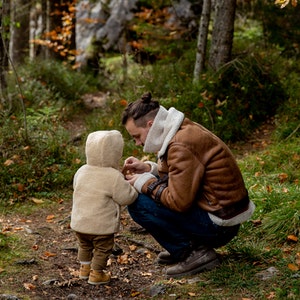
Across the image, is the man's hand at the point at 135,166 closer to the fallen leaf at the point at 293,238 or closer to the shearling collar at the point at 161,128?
the shearling collar at the point at 161,128

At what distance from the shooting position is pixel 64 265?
4605mm

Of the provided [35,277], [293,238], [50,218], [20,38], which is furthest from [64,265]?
[20,38]

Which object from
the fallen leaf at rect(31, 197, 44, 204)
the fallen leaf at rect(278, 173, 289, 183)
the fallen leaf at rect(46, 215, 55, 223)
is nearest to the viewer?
the fallen leaf at rect(46, 215, 55, 223)

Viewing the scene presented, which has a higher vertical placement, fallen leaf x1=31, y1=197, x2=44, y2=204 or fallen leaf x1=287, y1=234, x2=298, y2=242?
fallen leaf x1=287, y1=234, x2=298, y2=242

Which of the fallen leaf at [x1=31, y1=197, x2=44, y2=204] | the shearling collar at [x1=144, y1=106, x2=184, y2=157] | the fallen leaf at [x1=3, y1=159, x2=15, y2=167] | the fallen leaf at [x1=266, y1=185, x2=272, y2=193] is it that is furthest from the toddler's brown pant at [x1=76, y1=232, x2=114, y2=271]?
the fallen leaf at [x1=3, y1=159, x2=15, y2=167]

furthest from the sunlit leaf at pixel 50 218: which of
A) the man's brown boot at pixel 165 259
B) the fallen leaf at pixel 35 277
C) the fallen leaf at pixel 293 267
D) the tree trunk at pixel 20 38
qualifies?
the tree trunk at pixel 20 38

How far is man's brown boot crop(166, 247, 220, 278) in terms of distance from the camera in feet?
13.6

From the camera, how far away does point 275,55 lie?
10.2 meters

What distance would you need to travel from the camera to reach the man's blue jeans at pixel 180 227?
398cm

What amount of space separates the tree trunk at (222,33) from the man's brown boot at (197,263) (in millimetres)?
5138

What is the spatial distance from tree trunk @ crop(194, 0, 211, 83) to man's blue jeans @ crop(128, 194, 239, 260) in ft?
16.1

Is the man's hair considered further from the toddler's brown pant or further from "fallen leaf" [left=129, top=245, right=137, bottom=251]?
"fallen leaf" [left=129, top=245, right=137, bottom=251]

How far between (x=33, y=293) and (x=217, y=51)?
591cm

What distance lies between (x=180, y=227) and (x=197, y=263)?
0.33 m
